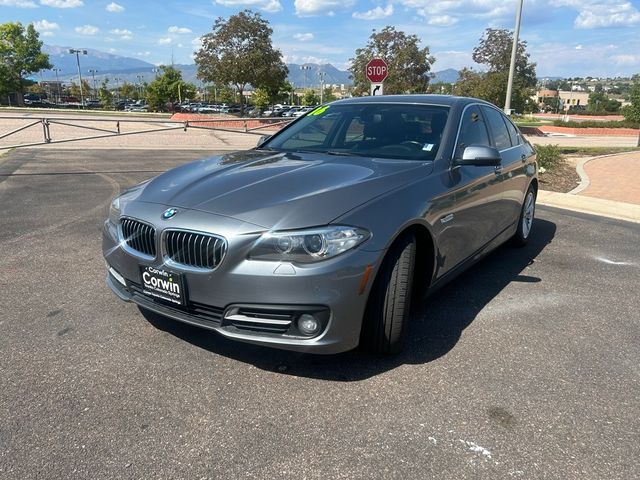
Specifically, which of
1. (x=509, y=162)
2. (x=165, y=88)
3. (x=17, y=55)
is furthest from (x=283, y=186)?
(x=17, y=55)

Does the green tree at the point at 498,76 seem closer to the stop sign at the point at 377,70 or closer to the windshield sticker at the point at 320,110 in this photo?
the stop sign at the point at 377,70

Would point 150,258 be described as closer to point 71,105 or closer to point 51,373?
point 51,373

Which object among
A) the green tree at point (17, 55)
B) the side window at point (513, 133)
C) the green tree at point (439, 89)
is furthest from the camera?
the green tree at point (17, 55)

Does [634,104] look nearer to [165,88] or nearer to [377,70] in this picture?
[377,70]

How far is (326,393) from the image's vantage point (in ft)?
9.14

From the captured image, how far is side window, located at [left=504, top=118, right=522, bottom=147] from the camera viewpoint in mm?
5347

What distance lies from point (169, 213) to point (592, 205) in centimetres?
768

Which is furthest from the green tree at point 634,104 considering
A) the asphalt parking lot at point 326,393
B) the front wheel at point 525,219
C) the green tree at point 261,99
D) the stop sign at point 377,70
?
the green tree at point 261,99

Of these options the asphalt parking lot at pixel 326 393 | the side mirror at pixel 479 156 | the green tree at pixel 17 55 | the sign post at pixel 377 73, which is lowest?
the asphalt parking lot at pixel 326 393

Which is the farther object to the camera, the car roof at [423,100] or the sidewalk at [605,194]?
the sidewalk at [605,194]

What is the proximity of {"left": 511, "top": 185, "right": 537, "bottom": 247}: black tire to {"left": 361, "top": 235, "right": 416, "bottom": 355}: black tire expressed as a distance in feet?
9.76

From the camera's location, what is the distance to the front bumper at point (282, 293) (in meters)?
2.56

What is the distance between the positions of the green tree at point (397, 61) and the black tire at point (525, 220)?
30102mm

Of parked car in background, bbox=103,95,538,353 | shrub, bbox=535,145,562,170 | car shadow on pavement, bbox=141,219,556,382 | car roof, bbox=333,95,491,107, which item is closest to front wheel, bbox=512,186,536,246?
car shadow on pavement, bbox=141,219,556,382
